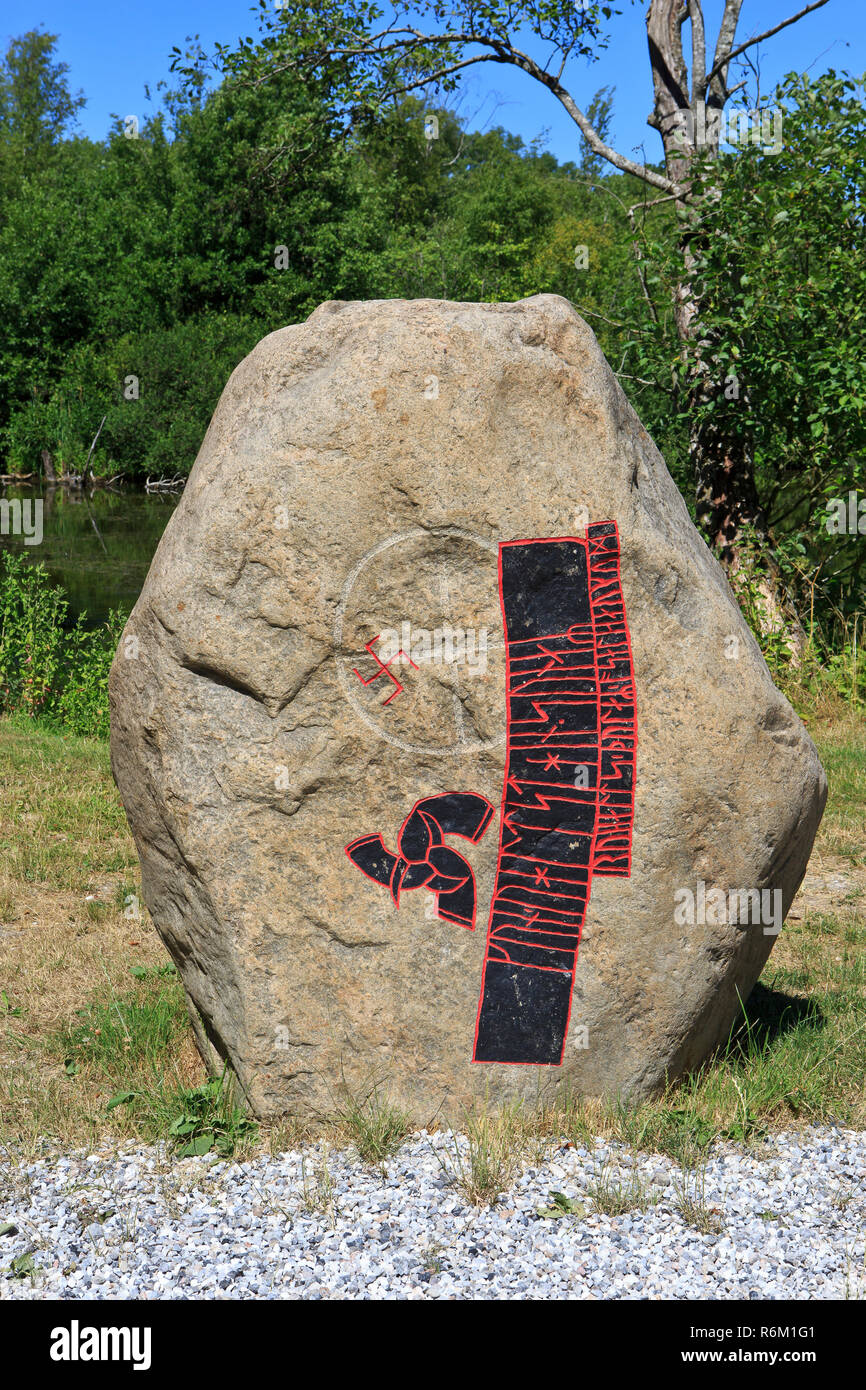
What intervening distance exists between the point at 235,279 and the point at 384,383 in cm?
2355

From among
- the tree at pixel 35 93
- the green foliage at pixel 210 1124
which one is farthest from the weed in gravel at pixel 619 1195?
the tree at pixel 35 93

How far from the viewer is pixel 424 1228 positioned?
3312mm

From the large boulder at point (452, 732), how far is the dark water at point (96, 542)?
8.99m

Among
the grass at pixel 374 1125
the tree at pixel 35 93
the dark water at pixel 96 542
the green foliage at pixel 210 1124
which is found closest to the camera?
the grass at pixel 374 1125

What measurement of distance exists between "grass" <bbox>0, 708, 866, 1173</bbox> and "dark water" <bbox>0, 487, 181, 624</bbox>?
6.81 metres

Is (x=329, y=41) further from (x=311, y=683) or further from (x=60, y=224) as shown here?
(x=60, y=224)

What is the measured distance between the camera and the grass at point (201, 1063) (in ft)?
12.2

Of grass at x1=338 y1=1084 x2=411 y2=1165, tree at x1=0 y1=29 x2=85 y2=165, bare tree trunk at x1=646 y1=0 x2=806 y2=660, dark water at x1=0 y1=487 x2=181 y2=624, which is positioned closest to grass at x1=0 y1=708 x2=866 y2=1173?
grass at x1=338 y1=1084 x2=411 y2=1165

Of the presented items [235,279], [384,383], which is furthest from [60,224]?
[384,383]

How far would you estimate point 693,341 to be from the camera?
868 centimetres

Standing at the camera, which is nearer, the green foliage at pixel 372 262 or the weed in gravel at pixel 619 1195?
the weed in gravel at pixel 619 1195

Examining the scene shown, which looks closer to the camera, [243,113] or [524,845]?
[524,845]

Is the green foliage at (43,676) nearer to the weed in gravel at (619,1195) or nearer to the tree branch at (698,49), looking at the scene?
the weed in gravel at (619,1195)

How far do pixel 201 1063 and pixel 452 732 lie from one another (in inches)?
64.5
